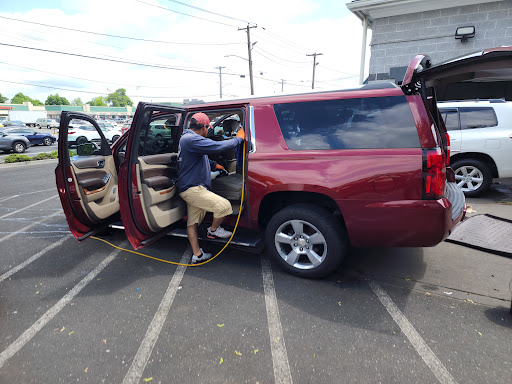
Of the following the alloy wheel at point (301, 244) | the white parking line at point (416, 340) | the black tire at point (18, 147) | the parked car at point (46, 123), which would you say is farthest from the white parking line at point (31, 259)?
the parked car at point (46, 123)

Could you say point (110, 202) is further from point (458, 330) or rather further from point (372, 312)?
point (458, 330)

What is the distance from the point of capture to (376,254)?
3672 mm

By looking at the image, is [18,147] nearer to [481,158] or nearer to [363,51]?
[363,51]

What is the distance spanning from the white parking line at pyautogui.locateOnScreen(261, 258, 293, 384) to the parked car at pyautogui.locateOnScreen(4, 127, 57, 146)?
23.5 metres

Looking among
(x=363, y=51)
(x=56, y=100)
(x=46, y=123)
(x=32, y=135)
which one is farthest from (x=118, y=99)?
(x=363, y=51)

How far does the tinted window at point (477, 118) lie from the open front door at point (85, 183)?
6.32m

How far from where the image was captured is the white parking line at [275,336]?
202cm

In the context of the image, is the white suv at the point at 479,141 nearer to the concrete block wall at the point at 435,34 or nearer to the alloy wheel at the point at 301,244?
the concrete block wall at the point at 435,34

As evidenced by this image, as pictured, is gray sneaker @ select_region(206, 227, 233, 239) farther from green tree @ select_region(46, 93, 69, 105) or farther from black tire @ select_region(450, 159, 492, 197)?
green tree @ select_region(46, 93, 69, 105)

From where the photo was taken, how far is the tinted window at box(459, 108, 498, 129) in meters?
5.65

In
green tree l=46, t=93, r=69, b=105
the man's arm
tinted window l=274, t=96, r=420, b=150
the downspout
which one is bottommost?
the man's arm

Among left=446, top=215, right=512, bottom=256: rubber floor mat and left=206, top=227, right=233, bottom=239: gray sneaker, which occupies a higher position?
left=206, top=227, right=233, bottom=239: gray sneaker

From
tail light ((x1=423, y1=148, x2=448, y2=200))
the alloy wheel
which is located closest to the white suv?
tail light ((x1=423, y1=148, x2=448, y2=200))

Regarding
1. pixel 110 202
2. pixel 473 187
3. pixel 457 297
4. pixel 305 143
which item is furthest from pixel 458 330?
pixel 473 187
